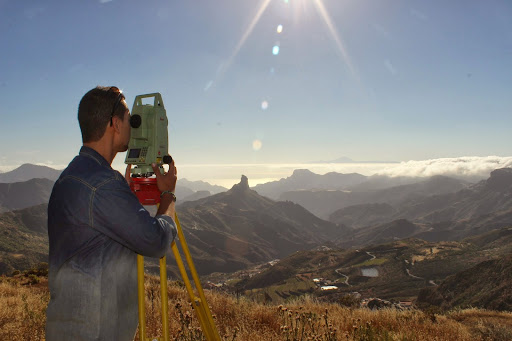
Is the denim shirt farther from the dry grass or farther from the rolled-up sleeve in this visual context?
the dry grass

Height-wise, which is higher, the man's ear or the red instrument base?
the man's ear

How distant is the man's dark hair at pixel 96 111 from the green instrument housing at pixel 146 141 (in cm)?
44

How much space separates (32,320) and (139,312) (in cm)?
569

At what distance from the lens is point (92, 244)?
233 centimetres

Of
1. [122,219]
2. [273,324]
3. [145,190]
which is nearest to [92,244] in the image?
[122,219]

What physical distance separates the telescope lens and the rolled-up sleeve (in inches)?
32.2

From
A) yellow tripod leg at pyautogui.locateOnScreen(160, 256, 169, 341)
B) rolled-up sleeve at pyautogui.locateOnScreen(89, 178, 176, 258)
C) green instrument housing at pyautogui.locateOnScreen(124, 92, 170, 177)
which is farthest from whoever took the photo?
green instrument housing at pyautogui.locateOnScreen(124, 92, 170, 177)

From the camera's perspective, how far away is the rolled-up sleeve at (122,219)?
2242mm

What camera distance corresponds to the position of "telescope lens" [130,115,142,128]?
117 inches

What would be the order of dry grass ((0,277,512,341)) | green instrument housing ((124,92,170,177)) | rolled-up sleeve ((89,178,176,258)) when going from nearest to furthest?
rolled-up sleeve ((89,178,176,258)) < green instrument housing ((124,92,170,177)) < dry grass ((0,277,512,341))

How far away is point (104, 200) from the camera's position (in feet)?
7.45

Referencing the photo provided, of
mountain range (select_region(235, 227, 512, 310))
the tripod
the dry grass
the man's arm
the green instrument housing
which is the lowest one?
mountain range (select_region(235, 227, 512, 310))

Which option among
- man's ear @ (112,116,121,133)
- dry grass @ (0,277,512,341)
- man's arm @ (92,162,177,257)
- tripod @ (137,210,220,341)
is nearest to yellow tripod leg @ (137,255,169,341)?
tripod @ (137,210,220,341)

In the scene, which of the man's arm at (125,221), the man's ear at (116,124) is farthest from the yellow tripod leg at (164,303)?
the man's ear at (116,124)
